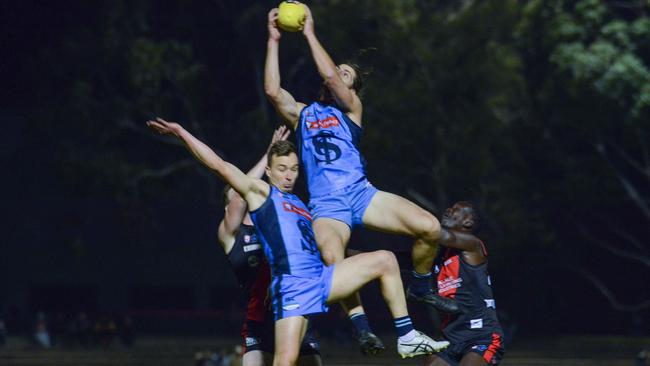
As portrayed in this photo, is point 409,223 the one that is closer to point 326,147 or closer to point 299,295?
point 326,147

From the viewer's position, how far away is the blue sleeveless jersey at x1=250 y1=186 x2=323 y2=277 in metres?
10.1

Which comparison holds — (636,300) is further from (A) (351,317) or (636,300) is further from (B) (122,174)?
(A) (351,317)

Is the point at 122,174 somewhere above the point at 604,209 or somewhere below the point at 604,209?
above

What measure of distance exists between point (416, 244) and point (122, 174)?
3206 centimetres

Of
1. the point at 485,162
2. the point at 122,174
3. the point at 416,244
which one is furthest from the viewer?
the point at 122,174

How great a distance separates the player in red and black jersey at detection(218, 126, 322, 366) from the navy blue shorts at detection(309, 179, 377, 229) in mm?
767

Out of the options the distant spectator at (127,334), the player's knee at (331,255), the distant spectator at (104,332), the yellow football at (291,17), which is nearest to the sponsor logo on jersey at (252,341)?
the player's knee at (331,255)

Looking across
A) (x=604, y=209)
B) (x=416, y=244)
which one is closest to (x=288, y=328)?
(x=416, y=244)

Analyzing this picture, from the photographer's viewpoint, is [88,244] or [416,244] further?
[88,244]

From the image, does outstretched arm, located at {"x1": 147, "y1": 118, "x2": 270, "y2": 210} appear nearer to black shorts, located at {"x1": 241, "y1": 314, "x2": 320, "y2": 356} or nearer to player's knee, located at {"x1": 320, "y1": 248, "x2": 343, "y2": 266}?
player's knee, located at {"x1": 320, "y1": 248, "x2": 343, "y2": 266}

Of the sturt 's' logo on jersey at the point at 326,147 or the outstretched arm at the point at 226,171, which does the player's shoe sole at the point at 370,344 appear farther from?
the sturt 's' logo on jersey at the point at 326,147

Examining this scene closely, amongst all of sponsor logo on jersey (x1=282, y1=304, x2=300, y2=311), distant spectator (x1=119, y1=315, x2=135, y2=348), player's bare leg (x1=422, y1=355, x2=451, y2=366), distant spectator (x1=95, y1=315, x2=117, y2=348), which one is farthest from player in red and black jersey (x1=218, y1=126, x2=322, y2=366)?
distant spectator (x1=95, y1=315, x2=117, y2=348)

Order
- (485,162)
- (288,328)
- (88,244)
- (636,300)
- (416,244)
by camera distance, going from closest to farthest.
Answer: (288,328) < (416,244) < (485,162) < (636,300) < (88,244)

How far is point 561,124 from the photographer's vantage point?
40.0 m
